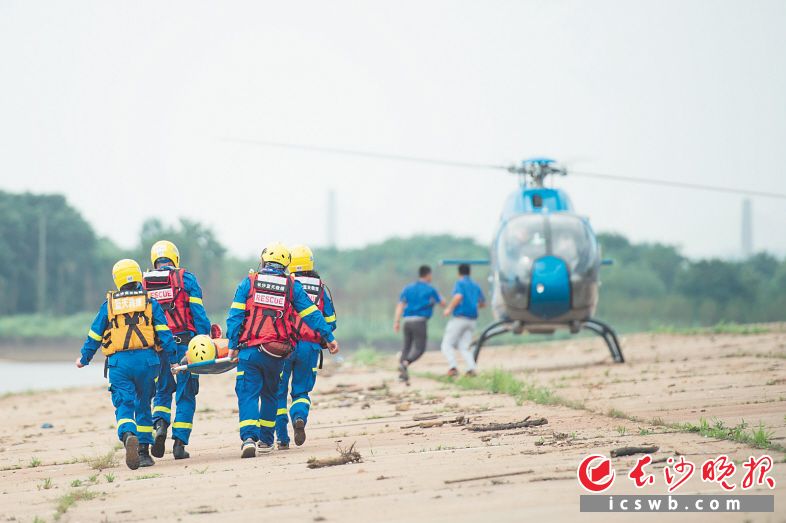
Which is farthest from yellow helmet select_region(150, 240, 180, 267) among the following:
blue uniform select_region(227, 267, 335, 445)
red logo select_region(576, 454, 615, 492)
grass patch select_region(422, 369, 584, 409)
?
red logo select_region(576, 454, 615, 492)

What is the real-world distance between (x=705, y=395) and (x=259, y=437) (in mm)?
5792

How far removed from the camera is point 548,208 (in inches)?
870

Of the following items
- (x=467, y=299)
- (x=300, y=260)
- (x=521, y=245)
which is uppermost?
(x=521, y=245)

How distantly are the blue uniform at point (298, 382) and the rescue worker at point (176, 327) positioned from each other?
2.64ft

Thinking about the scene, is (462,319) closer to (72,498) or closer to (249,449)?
(249,449)

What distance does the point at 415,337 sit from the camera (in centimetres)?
1961

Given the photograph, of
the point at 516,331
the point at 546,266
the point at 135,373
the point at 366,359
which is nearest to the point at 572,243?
the point at 546,266

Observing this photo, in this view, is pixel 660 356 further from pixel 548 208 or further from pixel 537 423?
pixel 537 423

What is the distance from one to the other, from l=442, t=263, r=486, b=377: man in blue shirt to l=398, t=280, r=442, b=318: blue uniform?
0.33 meters

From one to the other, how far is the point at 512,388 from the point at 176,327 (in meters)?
5.92

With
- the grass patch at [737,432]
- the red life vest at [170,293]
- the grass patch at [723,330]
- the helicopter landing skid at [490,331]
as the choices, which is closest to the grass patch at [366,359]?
the helicopter landing skid at [490,331]

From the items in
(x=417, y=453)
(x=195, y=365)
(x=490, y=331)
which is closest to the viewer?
(x=417, y=453)

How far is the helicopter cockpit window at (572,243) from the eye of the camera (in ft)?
68.9

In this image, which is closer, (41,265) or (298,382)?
(298,382)
